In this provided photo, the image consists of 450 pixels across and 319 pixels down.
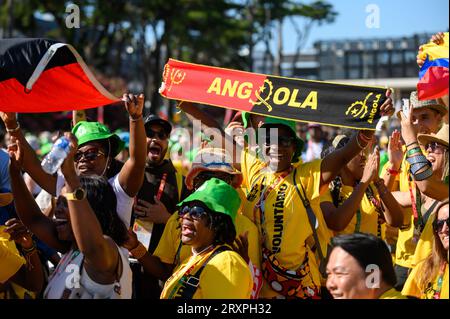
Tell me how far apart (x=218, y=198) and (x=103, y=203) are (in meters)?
0.69

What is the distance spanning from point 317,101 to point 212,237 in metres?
1.28

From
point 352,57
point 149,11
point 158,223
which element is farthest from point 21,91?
point 352,57

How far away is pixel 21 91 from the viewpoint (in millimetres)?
4961

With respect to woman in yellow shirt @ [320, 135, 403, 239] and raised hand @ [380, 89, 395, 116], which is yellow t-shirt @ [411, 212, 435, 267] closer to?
woman in yellow shirt @ [320, 135, 403, 239]

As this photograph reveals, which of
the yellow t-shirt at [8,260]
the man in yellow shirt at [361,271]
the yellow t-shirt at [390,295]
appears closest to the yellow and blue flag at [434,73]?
the man in yellow shirt at [361,271]

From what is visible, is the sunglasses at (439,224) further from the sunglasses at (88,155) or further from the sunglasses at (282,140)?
the sunglasses at (88,155)

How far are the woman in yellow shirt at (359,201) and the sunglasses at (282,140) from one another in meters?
0.47

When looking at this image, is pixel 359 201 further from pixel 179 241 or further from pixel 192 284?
pixel 192 284

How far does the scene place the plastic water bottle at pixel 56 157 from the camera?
3293 mm

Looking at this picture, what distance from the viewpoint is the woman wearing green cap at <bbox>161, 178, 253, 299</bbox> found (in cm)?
361

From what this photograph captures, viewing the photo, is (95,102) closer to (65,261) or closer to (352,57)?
(65,261)

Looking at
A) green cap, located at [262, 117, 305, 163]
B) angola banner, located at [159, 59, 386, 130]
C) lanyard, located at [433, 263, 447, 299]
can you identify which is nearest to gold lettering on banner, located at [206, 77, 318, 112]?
angola banner, located at [159, 59, 386, 130]

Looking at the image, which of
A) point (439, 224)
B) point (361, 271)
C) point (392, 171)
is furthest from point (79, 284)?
point (392, 171)
